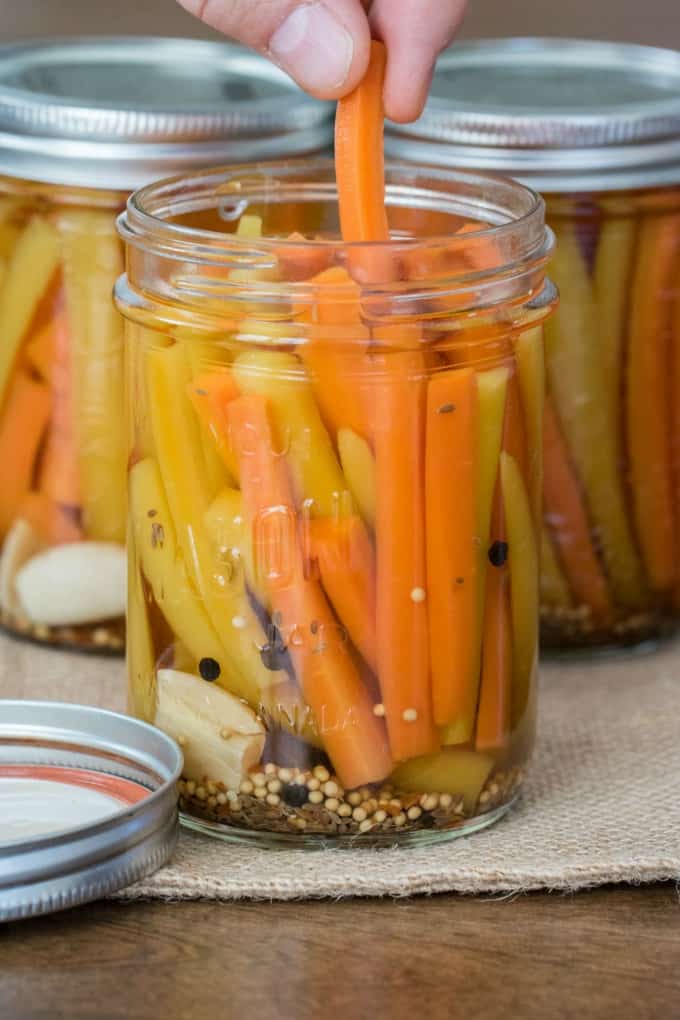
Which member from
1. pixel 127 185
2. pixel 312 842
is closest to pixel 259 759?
pixel 312 842

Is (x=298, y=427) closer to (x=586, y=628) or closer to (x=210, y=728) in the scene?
(x=210, y=728)

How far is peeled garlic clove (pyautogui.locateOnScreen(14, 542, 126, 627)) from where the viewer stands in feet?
2.78

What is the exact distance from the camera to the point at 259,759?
0.65 m

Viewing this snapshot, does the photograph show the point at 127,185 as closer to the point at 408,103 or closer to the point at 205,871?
the point at 408,103

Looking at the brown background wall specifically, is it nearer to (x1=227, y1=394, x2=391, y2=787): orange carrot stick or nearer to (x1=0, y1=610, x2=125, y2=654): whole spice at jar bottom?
(x1=0, y1=610, x2=125, y2=654): whole spice at jar bottom

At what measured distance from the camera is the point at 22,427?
0.84 meters

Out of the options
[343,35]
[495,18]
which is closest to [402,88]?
[343,35]

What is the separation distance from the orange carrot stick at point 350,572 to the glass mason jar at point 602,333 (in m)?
0.23

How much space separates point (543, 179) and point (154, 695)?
1.02ft

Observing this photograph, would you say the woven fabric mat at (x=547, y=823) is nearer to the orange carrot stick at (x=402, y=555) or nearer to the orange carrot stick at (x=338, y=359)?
the orange carrot stick at (x=402, y=555)

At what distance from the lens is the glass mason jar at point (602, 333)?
82cm

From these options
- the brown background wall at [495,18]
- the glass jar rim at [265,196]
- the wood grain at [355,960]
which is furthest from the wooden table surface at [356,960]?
the brown background wall at [495,18]

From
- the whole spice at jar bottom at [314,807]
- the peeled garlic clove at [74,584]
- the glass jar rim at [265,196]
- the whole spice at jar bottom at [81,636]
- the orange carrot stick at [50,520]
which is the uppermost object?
the glass jar rim at [265,196]

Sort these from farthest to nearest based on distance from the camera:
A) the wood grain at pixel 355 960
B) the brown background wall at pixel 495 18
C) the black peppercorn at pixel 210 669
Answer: the brown background wall at pixel 495 18 < the black peppercorn at pixel 210 669 < the wood grain at pixel 355 960
